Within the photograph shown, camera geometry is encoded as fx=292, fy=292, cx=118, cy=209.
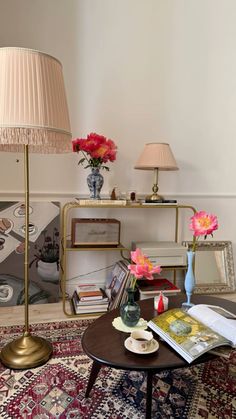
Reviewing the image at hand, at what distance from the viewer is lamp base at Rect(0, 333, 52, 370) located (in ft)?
4.94

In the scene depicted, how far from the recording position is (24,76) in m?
1.19

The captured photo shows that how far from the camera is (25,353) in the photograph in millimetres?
1540

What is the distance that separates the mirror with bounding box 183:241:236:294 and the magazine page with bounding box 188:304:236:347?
127cm

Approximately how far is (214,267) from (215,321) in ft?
4.88

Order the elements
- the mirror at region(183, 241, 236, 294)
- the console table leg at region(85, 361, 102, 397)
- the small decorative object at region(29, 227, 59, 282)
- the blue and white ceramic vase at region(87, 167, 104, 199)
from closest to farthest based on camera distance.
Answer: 1. the console table leg at region(85, 361, 102, 397)
2. the blue and white ceramic vase at region(87, 167, 104, 199)
3. the small decorative object at region(29, 227, 59, 282)
4. the mirror at region(183, 241, 236, 294)

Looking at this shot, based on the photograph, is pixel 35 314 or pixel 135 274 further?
pixel 35 314

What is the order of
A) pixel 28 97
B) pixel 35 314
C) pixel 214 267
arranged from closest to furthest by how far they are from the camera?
1. pixel 28 97
2. pixel 35 314
3. pixel 214 267

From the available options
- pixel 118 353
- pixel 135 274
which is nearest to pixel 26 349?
pixel 118 353

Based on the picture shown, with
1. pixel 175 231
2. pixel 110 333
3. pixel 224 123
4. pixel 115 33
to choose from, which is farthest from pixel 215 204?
pixel 110 333

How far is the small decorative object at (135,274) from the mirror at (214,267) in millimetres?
1426

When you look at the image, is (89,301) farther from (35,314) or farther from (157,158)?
(157,158)

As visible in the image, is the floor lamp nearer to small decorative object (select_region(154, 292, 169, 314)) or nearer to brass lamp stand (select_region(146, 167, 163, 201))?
small decorative object (select_region(154, 292, 169, 314))

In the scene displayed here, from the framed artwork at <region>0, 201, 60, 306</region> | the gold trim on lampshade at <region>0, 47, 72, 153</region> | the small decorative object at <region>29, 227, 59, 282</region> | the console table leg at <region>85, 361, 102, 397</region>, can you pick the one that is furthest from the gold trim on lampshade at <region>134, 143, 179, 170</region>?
the console table leg at <region>85, 361, 102, 397</region>

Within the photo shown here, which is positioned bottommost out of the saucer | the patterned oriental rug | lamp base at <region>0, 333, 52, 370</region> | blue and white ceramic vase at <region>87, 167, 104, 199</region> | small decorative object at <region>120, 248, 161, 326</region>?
the patterned oriental rug
